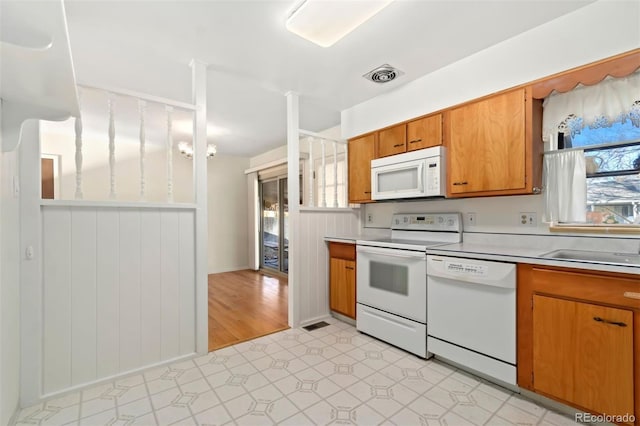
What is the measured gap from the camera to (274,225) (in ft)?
19.4

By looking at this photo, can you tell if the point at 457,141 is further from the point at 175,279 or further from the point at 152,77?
the point at 152,77

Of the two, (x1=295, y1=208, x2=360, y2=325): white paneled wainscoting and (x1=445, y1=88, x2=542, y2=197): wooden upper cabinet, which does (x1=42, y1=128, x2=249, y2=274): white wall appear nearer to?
(x1=295, y1=208, x2=360, y2=325): white paneled wainscoting

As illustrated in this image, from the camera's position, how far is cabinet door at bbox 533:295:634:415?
4.76 feet

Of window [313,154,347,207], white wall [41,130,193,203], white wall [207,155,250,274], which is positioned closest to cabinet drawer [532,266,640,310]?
window [313,154,347,207]

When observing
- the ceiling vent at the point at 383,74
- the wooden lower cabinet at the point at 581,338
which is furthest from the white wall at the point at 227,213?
the wooden lower cabinet at the point at 581,338

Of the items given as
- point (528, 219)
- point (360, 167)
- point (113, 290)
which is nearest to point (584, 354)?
point (528, 219)

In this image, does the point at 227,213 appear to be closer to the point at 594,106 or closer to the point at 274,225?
the point at 274,225

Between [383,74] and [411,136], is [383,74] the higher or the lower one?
the higher one

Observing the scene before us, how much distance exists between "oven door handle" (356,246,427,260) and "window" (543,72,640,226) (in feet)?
3.24

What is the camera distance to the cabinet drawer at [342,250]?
9.79 feet

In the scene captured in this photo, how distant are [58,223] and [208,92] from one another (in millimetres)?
1881

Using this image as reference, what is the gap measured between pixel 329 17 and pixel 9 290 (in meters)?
2.44

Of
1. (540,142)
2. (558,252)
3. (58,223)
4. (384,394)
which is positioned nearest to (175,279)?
(58,223)

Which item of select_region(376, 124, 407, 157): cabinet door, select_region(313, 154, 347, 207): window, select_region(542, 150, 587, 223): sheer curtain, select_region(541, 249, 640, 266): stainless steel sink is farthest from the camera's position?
select_region(313, 154, 347, 207): window
